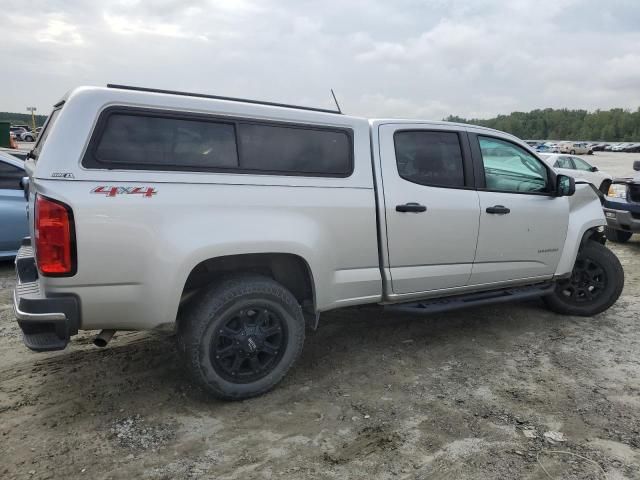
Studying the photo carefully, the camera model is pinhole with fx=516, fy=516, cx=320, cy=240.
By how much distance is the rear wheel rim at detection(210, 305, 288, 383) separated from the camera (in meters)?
3.26

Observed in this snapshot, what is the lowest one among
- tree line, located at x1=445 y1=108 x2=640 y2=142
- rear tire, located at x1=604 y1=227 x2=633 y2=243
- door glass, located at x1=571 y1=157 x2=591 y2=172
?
rear tire, located at x1=604 y1=227 x2=633 y2=243

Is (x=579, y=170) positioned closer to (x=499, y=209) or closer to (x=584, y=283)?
(x=584, y=283)

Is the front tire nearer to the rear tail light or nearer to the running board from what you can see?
the rear tail light

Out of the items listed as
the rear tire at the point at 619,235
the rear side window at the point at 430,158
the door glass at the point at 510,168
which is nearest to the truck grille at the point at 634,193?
the rear tire at the point at 619,235

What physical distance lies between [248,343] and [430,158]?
203 cm

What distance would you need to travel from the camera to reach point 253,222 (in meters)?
3.20

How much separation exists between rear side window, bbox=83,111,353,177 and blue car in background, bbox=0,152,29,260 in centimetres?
425

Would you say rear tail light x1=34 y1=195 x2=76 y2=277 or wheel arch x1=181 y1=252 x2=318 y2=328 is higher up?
rear tail light x1=34 y1=195 x2=76 y2=277

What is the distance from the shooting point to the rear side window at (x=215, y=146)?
114 inches

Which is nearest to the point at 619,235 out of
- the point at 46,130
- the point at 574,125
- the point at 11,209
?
the point at 46,130

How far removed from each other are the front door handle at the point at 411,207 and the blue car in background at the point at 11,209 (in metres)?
4.92

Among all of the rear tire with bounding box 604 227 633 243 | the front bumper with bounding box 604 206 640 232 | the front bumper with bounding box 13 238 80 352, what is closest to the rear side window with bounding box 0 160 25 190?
the front bumper with bounding box 13 238 80 352

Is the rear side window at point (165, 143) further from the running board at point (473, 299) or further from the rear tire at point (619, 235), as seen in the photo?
the rear tire at point (619, 235)

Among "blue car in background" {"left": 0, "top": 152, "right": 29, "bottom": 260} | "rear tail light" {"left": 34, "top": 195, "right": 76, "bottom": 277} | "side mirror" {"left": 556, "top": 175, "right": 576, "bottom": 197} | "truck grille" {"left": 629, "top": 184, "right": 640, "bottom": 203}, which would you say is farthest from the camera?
"truck grille" {"left": 629, "top": 184, "right": 640, "bottom": 203}
